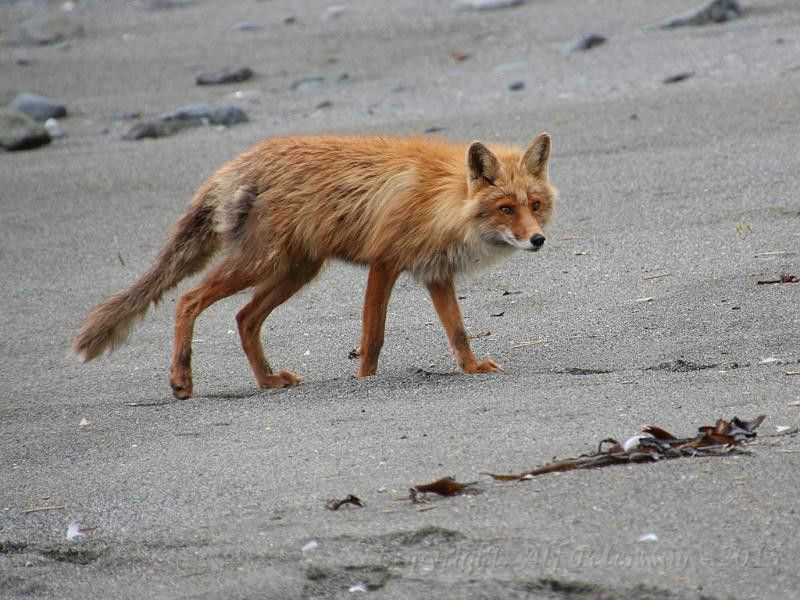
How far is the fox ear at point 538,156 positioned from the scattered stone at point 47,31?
14.9 meters

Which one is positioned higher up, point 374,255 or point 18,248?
point 374,255

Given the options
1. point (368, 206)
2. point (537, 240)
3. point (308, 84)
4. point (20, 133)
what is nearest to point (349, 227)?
point (368, 206)

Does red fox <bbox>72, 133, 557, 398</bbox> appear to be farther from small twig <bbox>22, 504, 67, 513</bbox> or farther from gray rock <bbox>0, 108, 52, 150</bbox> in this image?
gray rock <bbox>0, 108, 52, 150</bbox>

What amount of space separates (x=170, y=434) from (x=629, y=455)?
Result: 2346 mm

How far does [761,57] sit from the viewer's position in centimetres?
→ 1298

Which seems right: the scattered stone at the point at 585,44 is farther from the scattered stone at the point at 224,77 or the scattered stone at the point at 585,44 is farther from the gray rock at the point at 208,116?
the scattered stone at the point at 224,77

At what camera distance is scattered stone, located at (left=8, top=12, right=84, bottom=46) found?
65.3 feet

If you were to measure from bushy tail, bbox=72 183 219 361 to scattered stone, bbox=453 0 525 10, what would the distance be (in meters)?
11.8

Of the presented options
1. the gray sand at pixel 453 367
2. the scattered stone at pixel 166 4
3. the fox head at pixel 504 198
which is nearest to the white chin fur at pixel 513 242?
the fox head at pixel 504 198

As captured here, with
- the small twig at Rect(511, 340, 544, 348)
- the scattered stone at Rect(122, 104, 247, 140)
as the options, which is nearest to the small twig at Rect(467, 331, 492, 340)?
the small twig at Rect(511, 340, 544, 348)

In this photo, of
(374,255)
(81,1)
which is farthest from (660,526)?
(81,1)

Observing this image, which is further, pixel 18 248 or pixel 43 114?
pixel 43 114

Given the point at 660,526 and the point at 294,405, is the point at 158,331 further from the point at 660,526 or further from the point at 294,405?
the point at 660,526

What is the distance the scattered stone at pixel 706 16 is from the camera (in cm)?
1480
